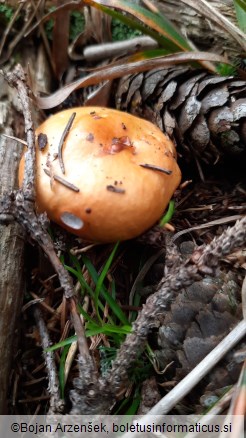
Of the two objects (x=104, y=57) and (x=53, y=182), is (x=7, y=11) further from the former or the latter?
(x=53, y=182)

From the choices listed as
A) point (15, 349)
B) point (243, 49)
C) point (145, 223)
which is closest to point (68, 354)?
point (15, 349)

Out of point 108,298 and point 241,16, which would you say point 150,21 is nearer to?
point 241,16

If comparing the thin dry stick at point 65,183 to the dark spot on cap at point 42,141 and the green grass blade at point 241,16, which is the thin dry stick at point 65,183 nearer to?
the dark spot on cap at point 42,141

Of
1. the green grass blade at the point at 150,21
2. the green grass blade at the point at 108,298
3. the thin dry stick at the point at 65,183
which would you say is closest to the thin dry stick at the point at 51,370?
the green grass blade at the point at 108,298

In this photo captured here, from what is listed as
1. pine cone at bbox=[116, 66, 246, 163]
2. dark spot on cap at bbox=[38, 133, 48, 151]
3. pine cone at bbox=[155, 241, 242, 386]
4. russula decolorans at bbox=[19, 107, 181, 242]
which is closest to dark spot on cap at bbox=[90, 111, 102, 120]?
russula decolorans at bbox=[19, 107, 181, 242]

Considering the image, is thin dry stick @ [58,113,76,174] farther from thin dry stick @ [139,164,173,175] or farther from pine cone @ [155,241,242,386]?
pine cone @ [155,241,242,386]

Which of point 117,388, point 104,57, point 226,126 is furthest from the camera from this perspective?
point 104,57

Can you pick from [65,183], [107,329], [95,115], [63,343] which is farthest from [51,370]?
[95,115]
